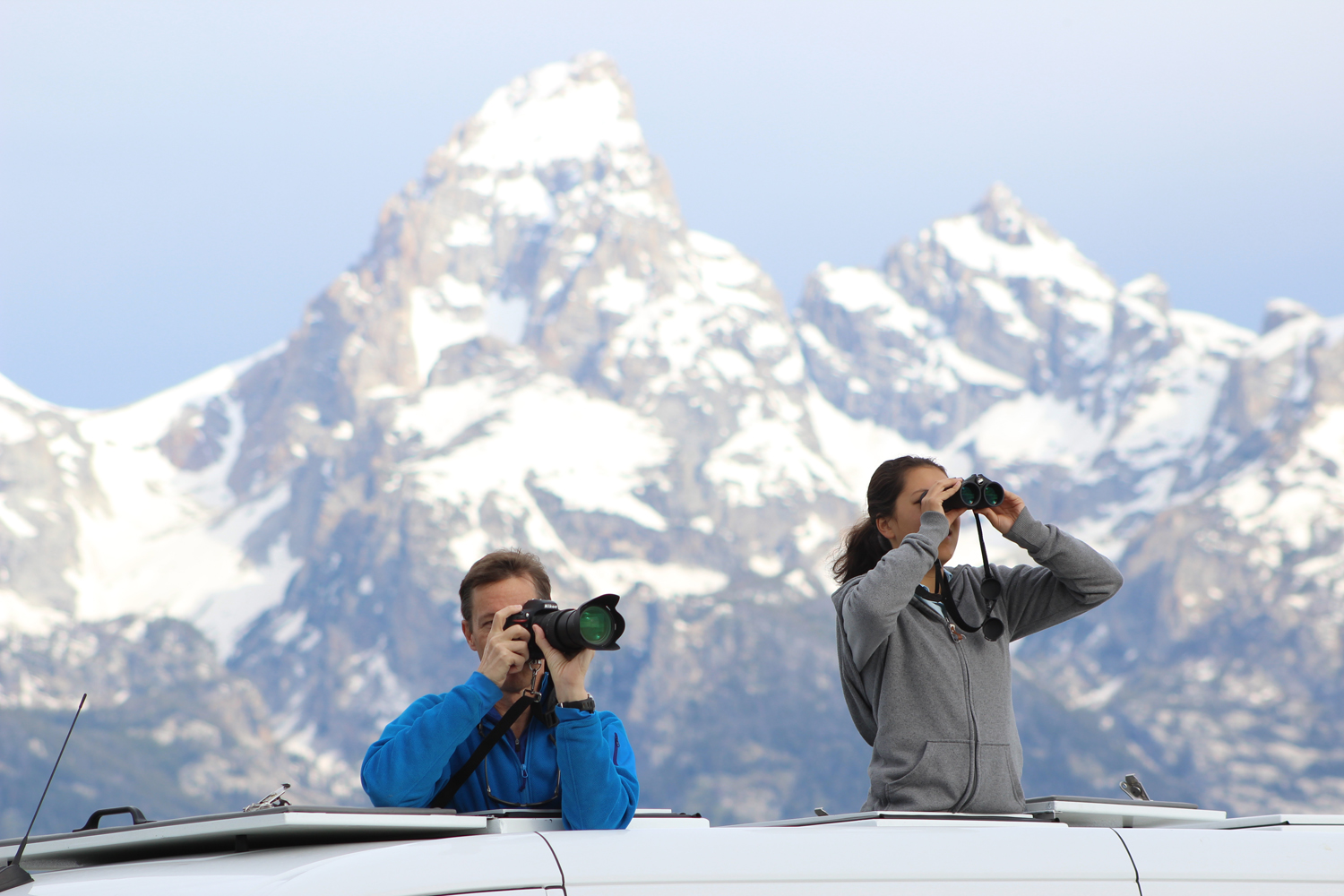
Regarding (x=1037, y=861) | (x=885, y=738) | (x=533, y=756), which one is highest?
(x=885, y=738)

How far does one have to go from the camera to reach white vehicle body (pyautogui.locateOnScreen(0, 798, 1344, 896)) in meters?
2.99

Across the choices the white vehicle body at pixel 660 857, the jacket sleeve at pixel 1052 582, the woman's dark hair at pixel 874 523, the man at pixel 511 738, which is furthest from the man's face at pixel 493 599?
the jacket sleeve at pixel 1052 582

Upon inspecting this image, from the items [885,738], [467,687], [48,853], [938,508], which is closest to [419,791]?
[467,687]

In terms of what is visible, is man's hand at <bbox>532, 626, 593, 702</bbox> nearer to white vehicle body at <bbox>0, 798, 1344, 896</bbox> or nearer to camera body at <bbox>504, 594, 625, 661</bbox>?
camera body at <bbox>504, 594, 625, 661</bbox>

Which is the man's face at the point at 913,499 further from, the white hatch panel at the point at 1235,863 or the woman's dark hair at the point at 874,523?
the white hatch panel at the point at 1235,863

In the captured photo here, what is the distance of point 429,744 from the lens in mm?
4230

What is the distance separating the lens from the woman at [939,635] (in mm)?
4988

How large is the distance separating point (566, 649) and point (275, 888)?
129 cm

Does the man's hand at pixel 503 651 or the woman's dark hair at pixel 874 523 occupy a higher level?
the woman's dark hair at pixel 874 523

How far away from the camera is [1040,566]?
571cm

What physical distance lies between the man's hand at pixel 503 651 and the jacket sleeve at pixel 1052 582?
2116 mm

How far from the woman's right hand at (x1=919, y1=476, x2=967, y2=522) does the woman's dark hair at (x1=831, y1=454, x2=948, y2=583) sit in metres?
0.30

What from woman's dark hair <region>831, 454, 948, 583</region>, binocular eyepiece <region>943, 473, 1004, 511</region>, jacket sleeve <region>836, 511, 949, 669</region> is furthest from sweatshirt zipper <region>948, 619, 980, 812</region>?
woman's dark hair <region>831, 454, 948, 583</region>

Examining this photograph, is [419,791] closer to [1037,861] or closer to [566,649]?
[566,649]
